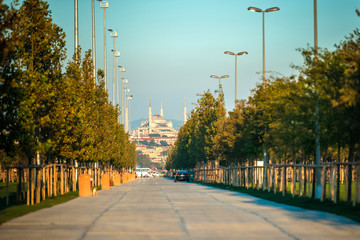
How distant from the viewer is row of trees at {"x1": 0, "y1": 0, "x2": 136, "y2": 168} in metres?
23.7

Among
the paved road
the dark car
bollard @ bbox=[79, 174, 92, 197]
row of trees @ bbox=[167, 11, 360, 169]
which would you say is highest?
row of trees @ bbox=[167, 11, 360, 169]

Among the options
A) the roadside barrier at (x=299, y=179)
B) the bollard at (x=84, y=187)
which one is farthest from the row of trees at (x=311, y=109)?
the bollard at (x=84, y=187)

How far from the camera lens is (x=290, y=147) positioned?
112ft

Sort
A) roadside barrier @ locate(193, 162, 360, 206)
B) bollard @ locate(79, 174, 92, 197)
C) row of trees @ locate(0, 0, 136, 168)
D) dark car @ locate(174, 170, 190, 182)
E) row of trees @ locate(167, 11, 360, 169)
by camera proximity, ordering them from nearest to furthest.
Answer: row of trees @ locate(167, 11, 360, 169) → row of trees @ locate(0, 0, 136, 168) → roadside barrier @ locate(193, 162, 360, 206) → bollard @ locate(79, 174, 92, 197) → dark car @ locate(174, 170, 190, 182)

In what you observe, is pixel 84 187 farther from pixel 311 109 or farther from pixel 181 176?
pixel 181 176

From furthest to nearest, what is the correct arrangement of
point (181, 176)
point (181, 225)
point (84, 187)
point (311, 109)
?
point (181, 176) < point (84, 187) < point (311, 109) < point (181, 225)

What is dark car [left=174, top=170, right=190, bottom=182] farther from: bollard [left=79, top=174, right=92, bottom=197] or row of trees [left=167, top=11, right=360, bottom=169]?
bollard [left=79, top=174, right=92, bottom=197]

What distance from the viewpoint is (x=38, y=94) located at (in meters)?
30.9

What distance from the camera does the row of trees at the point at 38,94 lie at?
2367cm

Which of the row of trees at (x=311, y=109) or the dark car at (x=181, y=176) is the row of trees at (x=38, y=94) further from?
the dark car at (x=181, y=176)

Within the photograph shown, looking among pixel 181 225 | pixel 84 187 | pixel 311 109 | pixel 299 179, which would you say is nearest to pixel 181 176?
pixel 84 187

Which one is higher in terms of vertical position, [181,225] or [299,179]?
[299,179]

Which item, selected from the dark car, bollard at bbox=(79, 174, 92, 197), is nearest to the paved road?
bollard at bbox=(79, 174, 92, 197)

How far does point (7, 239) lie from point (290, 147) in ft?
72.5
